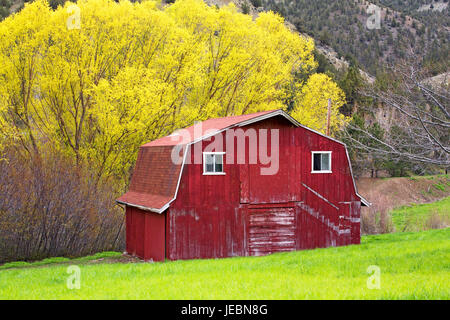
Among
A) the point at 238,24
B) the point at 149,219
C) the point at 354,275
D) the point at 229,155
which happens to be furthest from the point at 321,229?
the point at 238,24

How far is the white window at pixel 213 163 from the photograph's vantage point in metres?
22.8

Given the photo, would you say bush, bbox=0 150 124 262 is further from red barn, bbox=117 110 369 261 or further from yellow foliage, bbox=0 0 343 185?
red barn, bbox=117 110 369 261

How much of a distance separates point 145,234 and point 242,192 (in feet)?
15.0

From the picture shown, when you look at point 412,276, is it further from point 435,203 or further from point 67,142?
point 435,203

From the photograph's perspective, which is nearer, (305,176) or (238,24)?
(305,176)

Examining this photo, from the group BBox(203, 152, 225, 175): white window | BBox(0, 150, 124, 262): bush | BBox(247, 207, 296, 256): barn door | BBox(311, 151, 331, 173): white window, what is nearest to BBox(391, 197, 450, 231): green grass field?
BBox(311, 151, 331, 173): white window

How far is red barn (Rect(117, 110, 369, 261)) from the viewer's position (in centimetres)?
2245

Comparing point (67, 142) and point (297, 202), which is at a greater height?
point (67, 142)

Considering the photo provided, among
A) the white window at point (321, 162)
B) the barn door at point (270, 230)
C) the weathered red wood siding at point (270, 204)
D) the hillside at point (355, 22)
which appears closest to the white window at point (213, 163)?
the weathered red wood siding at point (270, 204)

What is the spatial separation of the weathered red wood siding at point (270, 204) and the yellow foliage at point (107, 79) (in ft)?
29.0

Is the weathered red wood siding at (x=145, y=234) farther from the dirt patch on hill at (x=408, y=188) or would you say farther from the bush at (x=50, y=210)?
the dirt patch on hill at (x=408, y=188)

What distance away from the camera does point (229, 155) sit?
75.8 ft
